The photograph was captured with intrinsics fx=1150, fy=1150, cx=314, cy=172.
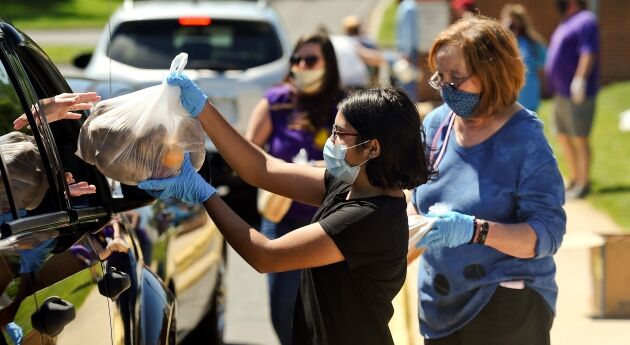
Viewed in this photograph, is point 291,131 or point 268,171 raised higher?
point 268,171

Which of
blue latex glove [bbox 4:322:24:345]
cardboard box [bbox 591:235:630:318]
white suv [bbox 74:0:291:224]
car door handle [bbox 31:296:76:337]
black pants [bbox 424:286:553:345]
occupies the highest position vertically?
blue latex glove [bbox 4:322:24:345]

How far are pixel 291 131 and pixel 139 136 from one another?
8.19ft

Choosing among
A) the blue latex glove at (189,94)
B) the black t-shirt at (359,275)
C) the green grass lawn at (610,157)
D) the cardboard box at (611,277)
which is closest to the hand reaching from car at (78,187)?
the blue latex glove at (189,94)

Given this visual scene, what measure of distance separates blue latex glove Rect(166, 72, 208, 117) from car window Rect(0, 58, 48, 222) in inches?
17.7

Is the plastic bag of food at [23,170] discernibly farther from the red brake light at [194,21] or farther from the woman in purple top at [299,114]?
the red brake light at [194,21]

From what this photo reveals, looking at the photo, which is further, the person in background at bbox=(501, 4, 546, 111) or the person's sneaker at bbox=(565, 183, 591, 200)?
the person's sneaker at bbox=(565, 183, 591, 200)

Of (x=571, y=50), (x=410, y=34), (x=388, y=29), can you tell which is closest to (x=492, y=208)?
(x=571, y=50)

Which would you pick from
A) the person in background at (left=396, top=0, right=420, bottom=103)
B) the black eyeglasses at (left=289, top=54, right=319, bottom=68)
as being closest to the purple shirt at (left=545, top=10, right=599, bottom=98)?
the person in background at (left=396, top=0, right=420, bottom=103)

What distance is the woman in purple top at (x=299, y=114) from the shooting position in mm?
5520

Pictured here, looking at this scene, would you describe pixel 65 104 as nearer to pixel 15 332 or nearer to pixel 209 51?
pixel 15 332

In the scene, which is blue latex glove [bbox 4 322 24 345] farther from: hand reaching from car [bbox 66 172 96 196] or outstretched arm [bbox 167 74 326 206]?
outstretched arm [bbox 167 74 326 206]

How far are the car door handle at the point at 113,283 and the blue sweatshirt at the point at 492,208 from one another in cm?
111

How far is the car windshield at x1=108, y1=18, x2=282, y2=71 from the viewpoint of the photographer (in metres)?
10.1

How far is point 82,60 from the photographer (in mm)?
10609
